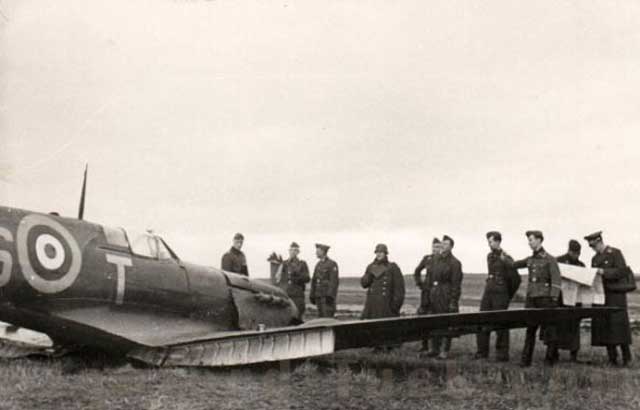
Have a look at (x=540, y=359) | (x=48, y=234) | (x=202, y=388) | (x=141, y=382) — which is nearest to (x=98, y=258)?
(x=48, y=234)

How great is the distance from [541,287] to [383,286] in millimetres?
2740

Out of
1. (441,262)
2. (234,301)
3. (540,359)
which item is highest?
(441,262)

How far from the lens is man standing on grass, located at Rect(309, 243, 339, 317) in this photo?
12156mm

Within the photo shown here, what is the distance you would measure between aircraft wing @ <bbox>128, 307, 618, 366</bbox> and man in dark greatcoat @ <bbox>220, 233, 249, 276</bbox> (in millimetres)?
4931

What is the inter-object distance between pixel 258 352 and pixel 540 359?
4.73 meters

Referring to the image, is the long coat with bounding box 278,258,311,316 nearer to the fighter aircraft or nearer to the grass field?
the grass field

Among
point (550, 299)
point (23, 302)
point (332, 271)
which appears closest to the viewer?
point (23, 302)

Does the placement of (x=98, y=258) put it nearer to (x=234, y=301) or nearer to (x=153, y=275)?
(x=153, y=275)

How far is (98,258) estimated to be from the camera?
24.0 feet

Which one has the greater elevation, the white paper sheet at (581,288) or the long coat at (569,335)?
the white paper sheet at (581,288)

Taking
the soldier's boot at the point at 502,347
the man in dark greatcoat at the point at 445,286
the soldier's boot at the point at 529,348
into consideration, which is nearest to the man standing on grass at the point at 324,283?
the man in dark greatcoat at the point at 445,286

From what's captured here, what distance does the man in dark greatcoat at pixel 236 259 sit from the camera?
39.8 feet

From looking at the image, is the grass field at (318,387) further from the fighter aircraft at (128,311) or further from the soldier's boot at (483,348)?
the soldier's boot at (483,348)

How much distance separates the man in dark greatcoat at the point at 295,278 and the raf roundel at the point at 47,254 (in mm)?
5831
